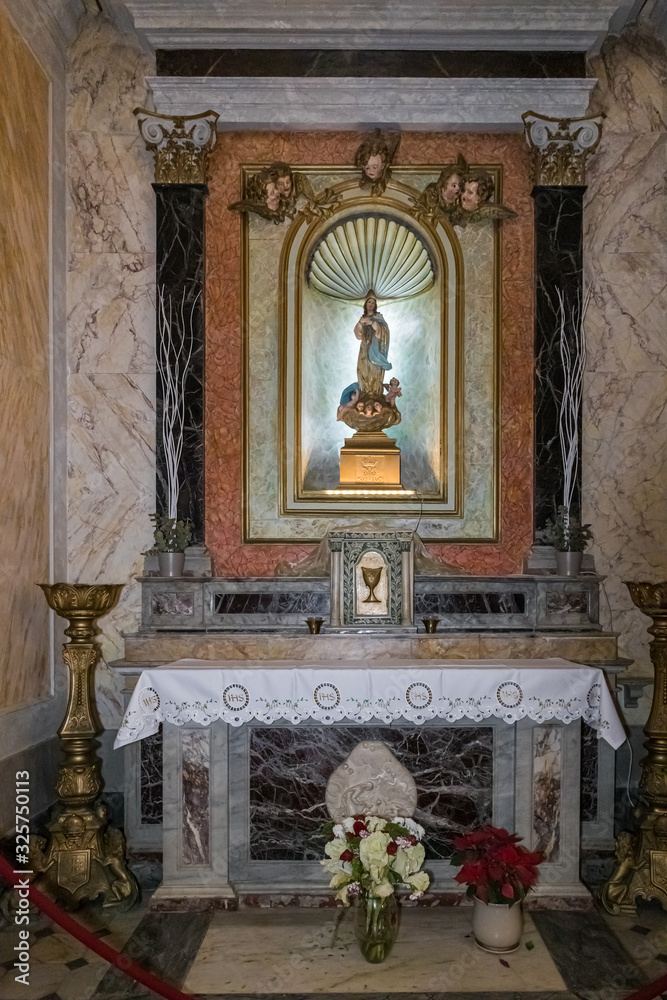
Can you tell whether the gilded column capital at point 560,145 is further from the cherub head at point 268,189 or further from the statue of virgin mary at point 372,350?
the cherub head at point 268,189

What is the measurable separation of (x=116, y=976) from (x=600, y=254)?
19.1 ft

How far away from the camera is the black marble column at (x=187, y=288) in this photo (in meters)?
6.54

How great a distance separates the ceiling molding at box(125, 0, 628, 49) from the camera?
6.26m

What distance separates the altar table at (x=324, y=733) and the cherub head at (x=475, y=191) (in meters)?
3.44

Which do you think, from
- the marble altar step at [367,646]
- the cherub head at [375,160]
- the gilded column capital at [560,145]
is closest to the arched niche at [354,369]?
the cherub head at [375,160]

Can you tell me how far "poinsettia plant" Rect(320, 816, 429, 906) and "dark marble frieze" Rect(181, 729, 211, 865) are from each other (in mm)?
1145

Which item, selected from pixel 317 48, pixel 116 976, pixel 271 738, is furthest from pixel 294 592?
pixel 317 48

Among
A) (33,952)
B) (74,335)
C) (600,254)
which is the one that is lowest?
(33,952)

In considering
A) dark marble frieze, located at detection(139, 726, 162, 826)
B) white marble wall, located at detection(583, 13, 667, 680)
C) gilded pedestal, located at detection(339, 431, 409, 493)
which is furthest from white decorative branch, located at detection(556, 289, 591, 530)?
dark marble frieze, located at detection(139, 726, 162, 826)

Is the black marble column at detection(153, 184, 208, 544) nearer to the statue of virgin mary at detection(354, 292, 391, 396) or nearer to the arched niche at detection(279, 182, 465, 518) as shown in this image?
the arched niche at detection(279, 182, 465, 518)

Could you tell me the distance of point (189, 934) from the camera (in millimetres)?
4871

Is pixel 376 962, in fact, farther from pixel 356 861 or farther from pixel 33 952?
pixel 33 952

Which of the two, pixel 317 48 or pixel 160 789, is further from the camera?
pixel 317 48

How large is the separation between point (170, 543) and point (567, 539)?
9.35ft
